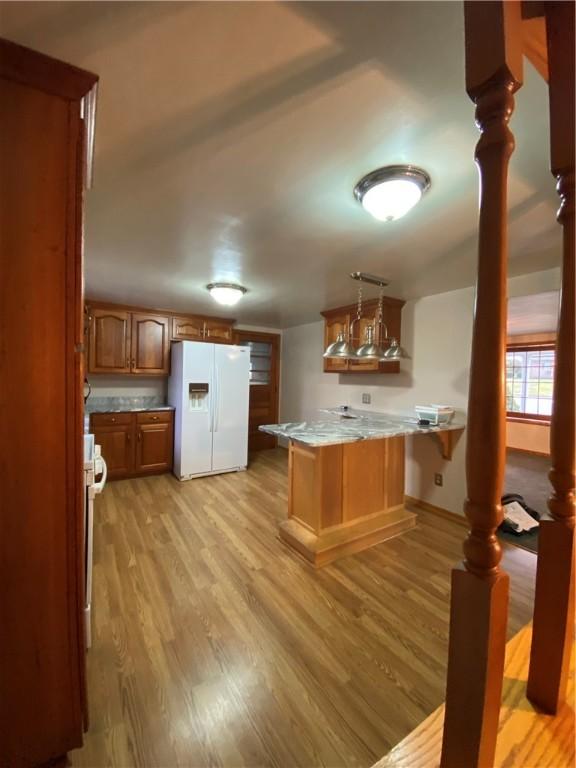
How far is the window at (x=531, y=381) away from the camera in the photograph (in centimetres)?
547

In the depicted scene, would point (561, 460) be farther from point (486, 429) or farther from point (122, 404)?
point (122, 404)

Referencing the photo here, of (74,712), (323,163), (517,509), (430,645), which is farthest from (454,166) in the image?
(517,509)

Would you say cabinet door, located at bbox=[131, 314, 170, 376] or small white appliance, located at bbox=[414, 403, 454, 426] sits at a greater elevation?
cabinet door, located at bbox=[131, 314, 170, 376]

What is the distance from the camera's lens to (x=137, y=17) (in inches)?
28.5

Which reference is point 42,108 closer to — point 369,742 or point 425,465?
point 369,742

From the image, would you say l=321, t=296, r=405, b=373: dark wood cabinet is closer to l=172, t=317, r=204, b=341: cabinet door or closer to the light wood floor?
the light wood floor

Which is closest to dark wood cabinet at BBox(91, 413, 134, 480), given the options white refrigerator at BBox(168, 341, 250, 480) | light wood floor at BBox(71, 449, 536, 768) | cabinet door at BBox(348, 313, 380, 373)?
white refrigerator at BBox(168, 341, 250, 480)

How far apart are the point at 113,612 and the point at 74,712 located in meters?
0.80

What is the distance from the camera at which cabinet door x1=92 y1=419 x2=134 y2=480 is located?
3684 mm

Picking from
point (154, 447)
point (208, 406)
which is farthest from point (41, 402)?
point (154, 447)

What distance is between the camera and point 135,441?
3.86m

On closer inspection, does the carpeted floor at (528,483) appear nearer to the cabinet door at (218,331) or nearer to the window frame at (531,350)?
the window frame at (531,350)

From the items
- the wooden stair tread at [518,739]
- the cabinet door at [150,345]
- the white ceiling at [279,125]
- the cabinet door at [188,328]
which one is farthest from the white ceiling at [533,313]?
the cabinet door at [150,345]

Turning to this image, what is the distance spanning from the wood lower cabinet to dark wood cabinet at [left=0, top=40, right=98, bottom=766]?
3035mm
